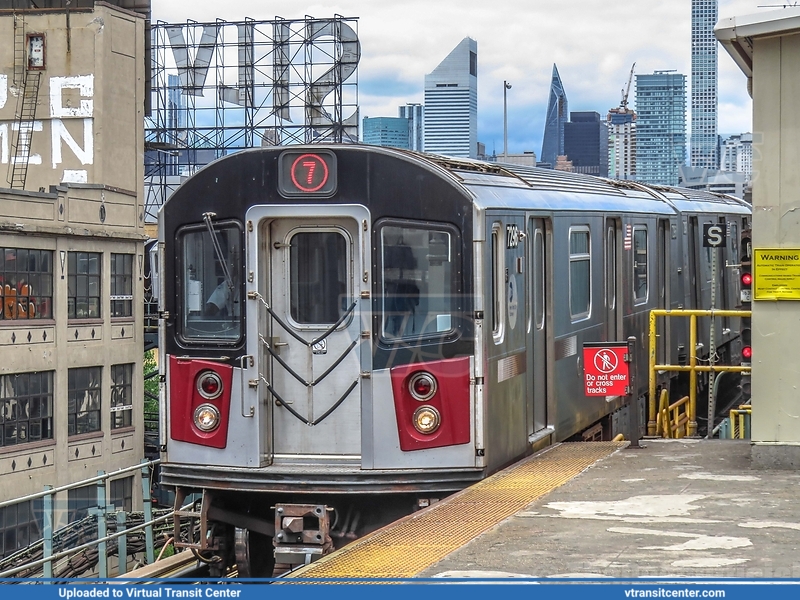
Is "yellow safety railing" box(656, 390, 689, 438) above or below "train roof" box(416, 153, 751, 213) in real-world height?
below

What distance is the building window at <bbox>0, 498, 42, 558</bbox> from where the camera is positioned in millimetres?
28609

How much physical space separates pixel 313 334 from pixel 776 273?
339 centimetres

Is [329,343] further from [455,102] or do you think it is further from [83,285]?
[455,102]

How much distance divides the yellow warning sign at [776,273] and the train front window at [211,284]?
12.4 ft

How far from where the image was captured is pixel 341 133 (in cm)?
4269

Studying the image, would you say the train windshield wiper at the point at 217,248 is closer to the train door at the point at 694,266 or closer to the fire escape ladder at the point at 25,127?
the train door at the point at 694,266

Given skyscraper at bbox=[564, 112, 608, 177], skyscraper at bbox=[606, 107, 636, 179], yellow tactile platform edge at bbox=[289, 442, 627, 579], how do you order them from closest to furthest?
yellow tactile platform edge at bbox=[289, 442, 627, 579] → skyscraper at bbox=[564, 112, 608, 177] → skyscraper at bbox=[606, 107, 636, 179]

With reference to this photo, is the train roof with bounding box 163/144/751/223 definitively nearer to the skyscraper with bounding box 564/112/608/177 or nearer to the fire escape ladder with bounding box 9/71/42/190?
the fire escape ladder with bounding box 9/71/42/190

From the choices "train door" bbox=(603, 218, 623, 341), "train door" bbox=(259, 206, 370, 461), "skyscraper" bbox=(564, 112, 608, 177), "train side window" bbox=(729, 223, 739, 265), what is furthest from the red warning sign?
"skyscraper" bbox=(564, 112, 608, 177)

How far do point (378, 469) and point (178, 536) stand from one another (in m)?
1.75

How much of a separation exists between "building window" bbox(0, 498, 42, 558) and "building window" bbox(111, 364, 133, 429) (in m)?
4.83

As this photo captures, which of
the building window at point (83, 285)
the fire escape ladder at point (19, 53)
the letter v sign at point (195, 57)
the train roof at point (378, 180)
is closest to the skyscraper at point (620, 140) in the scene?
the letter v sign at point (195, 57)

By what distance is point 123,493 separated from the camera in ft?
109

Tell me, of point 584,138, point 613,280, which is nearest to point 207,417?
point 613,280
